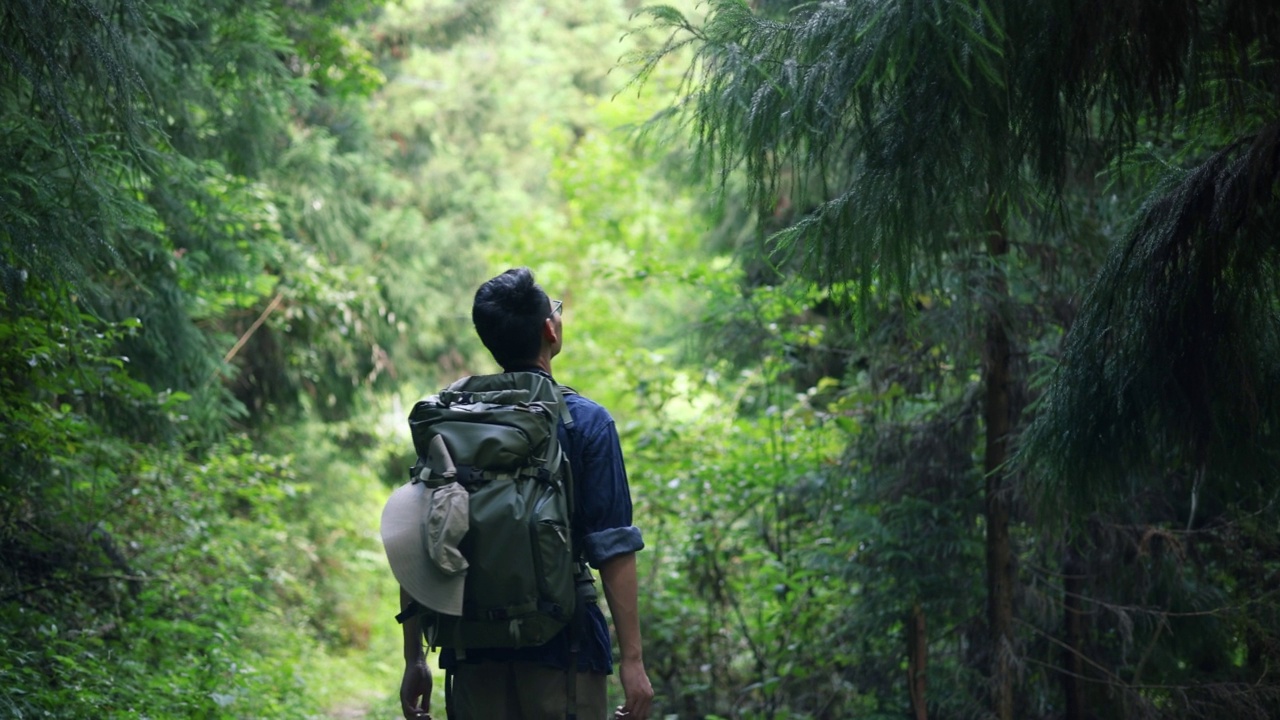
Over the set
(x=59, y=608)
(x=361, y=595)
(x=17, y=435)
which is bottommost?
(x=361, y=595)

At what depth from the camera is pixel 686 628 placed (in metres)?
7.77

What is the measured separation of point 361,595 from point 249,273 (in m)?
9.64

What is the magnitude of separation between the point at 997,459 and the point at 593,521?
2.89 meters

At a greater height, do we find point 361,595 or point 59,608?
point 59,608

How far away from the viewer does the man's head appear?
3213 mm

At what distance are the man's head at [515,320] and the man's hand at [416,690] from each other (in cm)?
93

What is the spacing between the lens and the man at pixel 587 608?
3.02m

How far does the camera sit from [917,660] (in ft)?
18.3

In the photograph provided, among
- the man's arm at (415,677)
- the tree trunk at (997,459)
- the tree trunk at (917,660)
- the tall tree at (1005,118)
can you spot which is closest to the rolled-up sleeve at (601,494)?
the man's arm at (415,677)

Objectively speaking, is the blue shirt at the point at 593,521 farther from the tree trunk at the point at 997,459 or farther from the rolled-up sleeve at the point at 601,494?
the tree trunk at the point at 997,459

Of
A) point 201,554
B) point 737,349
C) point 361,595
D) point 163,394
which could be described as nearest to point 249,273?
point 163,394

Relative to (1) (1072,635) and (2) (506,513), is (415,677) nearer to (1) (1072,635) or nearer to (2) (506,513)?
(2) (506,513)

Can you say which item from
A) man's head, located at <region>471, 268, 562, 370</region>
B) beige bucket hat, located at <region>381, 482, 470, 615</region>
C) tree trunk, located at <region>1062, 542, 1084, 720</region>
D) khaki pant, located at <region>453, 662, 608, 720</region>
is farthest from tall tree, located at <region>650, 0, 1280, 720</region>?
tree trunk, located at <region>1062, 542, 1084, 720</region>

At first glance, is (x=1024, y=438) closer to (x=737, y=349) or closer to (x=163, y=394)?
(x=737, y=349)
